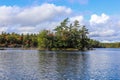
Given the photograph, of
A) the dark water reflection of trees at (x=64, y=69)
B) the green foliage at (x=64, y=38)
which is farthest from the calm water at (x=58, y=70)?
the green foliage at (x=64, y=38)

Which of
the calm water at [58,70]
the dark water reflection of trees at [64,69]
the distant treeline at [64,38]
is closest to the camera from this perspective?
the calm water at [58,70]

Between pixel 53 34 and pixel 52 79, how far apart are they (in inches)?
5111

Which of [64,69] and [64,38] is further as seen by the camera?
[64,38]

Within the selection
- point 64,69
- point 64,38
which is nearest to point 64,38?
point 64,38

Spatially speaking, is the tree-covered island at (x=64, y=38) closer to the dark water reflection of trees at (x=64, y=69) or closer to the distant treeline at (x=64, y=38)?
the distant treeline at (x=64, y=38)

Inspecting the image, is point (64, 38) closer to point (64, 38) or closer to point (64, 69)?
point (64, 38)

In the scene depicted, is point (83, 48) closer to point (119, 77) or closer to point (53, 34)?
point (53, 34)

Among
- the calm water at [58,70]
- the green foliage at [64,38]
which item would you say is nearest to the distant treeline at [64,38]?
the green foliage at [64,38]

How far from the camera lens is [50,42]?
16562cm

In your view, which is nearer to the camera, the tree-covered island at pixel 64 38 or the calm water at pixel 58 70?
the calm water at pixel 58 70

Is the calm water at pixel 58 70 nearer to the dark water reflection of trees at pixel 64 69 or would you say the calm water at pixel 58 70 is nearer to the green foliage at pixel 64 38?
the dark water reflection of trees at pixel 64 69

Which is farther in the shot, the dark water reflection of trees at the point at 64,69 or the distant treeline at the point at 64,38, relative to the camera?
the distant treeline at the point at 64,38

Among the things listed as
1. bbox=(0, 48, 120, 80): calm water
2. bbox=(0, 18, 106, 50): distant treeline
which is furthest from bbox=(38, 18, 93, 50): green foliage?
bbox=(0, 48, 120, 80): calm water

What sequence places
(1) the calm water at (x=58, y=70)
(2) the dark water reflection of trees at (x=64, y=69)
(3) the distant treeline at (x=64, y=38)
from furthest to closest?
(3) the distant treeline at (x=64, y=38)
(2) the dark water reflection of trees at (x=64, y=69)
(1) the calm water at (x=58, y=70)
